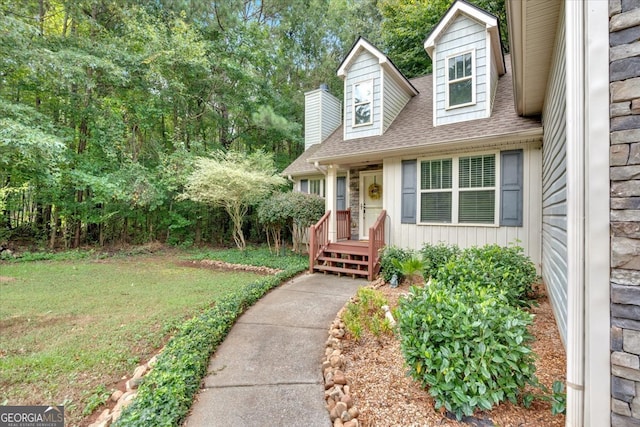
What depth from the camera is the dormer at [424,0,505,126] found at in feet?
19.2

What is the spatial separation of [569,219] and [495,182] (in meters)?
4.05

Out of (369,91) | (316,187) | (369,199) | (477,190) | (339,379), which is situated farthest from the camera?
(316,187)

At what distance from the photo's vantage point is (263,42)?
12.6 m

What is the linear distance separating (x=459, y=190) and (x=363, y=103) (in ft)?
11.3

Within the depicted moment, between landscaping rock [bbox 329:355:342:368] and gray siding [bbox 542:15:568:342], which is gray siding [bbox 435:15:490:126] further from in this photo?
landscaping rock [bbox 329:355:342:368]

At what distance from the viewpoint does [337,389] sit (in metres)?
2.29

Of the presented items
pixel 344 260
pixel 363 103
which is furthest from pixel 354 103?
pixel 344 260

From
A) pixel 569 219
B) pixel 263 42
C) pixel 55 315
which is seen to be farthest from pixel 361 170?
pixel 263 42

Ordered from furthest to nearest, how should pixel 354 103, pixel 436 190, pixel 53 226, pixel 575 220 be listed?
pixel 53 226
pixel 354 103
pixel 436 190
pixel 575 220

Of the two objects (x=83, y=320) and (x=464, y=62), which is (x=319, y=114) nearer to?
(x=464, y=62)

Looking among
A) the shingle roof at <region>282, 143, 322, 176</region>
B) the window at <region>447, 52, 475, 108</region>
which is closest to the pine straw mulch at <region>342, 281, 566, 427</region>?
the window at <region>447, 52, 475, 108</region>

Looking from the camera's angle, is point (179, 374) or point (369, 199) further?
point (369, 199)

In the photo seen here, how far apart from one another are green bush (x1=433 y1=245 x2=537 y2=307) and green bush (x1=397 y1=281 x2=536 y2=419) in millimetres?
1076

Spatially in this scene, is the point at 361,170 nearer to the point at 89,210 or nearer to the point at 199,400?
the point at 199,400
